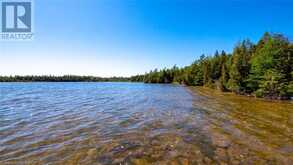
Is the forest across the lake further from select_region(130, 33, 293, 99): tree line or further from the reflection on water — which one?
the reflection on water

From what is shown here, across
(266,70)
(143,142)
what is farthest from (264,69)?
(143,142)

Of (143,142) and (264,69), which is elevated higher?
(264,69)

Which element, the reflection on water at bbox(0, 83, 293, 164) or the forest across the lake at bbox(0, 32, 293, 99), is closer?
the reflection on water at bbox(0, 83, 293, 164)

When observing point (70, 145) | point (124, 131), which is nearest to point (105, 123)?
point (124, 131)

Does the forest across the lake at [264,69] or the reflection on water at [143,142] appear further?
the forest across the lake at [264,69]

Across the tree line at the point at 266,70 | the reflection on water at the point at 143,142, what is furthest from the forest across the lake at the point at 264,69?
the reflection on water at the point at 143,142

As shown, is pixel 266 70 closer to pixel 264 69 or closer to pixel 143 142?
pixel 264 69

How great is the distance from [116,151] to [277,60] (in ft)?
84.1

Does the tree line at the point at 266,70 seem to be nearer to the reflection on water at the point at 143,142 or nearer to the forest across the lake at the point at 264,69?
the forest across the lake at the point at 264,69

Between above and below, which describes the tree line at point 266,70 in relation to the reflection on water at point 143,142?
above

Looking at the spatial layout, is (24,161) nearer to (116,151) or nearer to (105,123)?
(116,151)

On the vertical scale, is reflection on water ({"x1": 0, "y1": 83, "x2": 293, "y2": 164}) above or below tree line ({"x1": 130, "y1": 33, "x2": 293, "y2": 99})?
below

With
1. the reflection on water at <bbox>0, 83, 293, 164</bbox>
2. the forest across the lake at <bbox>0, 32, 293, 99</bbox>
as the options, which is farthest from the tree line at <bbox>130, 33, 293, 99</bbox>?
the reflection on water at <bbox>0, 83, 293, 164</bbox>

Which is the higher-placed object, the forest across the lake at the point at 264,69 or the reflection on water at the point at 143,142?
the forest across the lake at the point at 264,69
